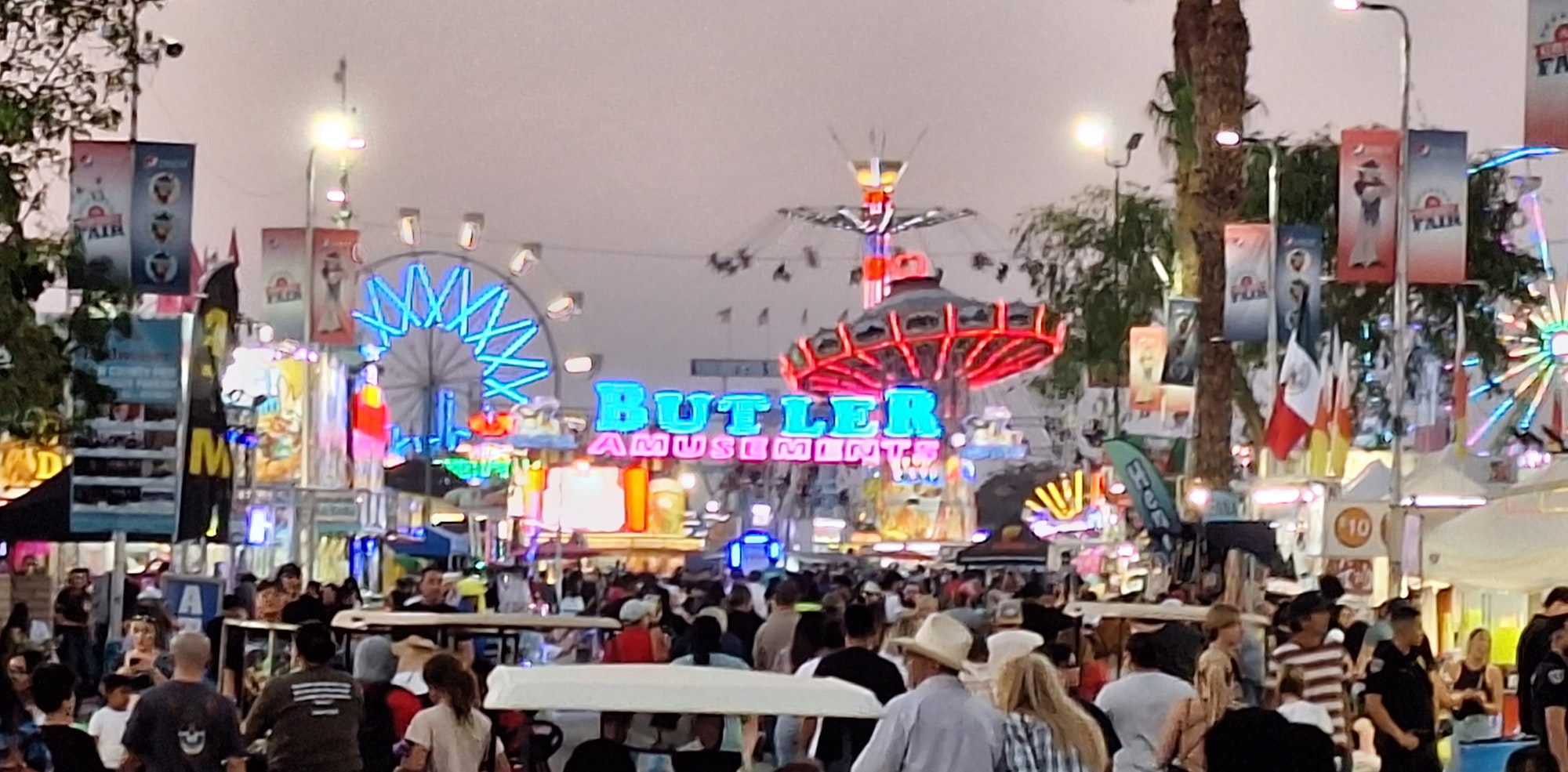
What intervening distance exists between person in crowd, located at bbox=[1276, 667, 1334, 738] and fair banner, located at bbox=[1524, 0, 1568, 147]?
5979mm

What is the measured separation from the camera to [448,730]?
12.0 metres

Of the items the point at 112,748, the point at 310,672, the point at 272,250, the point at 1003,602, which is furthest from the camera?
the point at 272,250

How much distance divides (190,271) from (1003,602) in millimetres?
7375

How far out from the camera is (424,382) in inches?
2712

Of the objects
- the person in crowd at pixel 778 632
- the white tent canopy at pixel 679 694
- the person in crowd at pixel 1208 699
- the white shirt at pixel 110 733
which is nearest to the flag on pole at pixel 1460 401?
the person in crowd at pixel 778 632

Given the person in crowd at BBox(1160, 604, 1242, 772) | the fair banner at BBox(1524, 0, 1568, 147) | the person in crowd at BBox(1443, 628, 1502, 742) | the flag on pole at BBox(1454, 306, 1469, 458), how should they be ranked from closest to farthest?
the person in crowd at BBox(1160, 604, 1242, 772) → the fair banner at BBox(1524, 0, 1568, 147) → the person in crowd at BBox(1443, 628, 1502, 742) → the flag on pole at BBox(1454, 306, 1469, 458)

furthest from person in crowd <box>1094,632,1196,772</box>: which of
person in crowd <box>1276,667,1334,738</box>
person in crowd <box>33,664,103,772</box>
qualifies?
person in crowd <box>33,664,103,772</box>

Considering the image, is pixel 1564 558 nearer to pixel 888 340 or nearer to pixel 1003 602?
pixel 1003 602

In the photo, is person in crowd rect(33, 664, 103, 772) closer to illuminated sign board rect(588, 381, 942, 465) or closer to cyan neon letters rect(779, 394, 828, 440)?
illuminated sign board rect(588, 381, 942, 465)

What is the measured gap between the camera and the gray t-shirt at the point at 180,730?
12.0 metres

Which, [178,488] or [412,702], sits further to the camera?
[178,488]

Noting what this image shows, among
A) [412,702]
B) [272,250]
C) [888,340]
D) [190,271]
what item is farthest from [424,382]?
[412,702]

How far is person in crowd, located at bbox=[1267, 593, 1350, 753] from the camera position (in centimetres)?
1558

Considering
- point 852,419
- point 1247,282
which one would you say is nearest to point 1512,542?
point 1247,282
